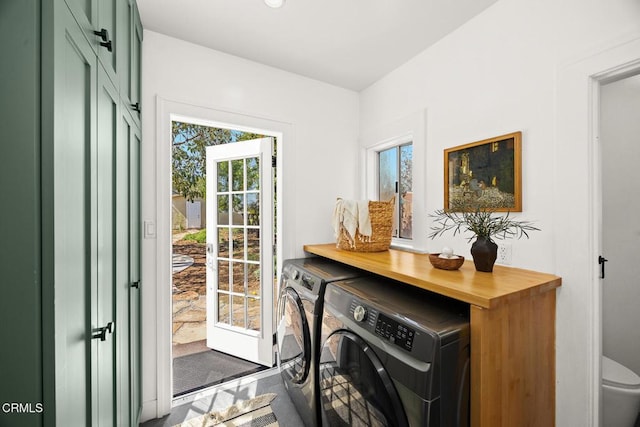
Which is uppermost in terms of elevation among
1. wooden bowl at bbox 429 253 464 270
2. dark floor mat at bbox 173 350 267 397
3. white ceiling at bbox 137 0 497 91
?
white ceiling at bbox 137 0 497 91

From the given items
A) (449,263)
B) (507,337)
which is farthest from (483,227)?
(507,337)

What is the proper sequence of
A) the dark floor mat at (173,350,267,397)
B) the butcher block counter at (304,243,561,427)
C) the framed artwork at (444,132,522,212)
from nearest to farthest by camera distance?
the butcher block counter at (304,243,561,427) < the framed artwork at (444,132,522,212) < the dark floor mat at (173,350,267,397)

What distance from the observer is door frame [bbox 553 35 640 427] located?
112 centimetres

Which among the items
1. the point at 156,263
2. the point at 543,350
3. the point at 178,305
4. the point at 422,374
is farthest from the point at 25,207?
the point at 178,305

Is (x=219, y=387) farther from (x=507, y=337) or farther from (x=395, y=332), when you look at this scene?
(x=507, y=337)

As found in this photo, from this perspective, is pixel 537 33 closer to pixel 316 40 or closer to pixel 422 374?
pixel 316 40

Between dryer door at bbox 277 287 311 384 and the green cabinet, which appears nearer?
the green cabinet

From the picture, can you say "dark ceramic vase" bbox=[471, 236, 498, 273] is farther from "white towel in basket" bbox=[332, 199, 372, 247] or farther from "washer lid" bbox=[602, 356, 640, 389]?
"washer lid" bbox=[602, 356, 640, 389]

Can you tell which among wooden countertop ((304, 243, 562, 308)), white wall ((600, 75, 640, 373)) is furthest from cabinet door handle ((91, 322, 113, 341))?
white wall ((600, 75, 640, 373))

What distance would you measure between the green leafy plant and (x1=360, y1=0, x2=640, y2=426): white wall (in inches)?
2.2

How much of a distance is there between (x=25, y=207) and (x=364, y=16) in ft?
5.85

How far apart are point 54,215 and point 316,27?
5.65 ft

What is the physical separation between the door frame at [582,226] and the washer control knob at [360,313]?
0.86 metres

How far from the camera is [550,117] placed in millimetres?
1269
